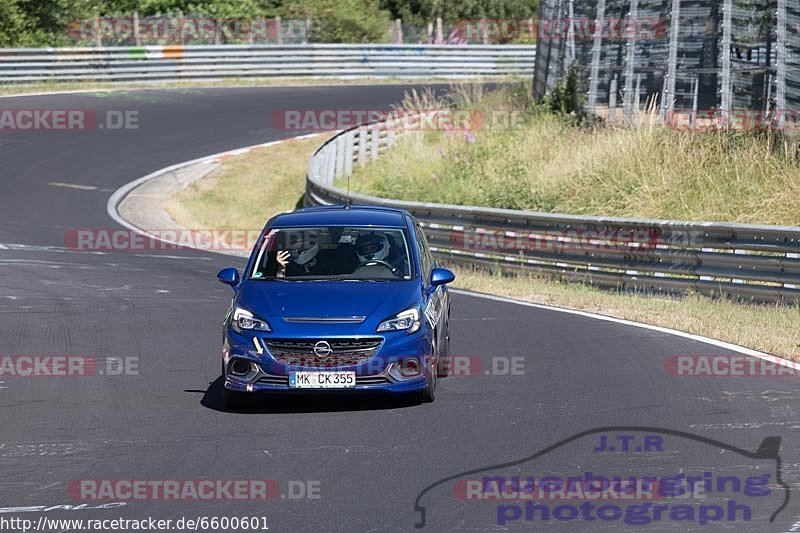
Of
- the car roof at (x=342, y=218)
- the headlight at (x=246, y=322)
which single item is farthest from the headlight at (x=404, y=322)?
the car roof at (x=342, y=218)

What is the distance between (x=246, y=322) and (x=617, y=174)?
556 inches

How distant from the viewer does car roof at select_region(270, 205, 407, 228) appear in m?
11.2

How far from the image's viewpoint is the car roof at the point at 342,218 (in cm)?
1116

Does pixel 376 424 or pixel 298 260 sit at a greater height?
pixel 298 260

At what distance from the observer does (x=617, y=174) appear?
22.9 metres

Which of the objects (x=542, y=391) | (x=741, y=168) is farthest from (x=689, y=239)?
(x=542, y=391)

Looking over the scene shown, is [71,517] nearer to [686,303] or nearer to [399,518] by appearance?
[399,518]

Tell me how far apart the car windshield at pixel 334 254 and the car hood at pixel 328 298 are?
218 millimetres

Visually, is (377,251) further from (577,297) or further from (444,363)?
(577,297)

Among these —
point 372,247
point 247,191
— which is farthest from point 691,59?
point 372,247

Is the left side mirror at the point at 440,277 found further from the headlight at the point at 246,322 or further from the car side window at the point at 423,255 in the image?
the headlight at the point at 246,322

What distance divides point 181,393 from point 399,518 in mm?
4131

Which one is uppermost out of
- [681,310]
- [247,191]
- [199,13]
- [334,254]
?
[199,13]

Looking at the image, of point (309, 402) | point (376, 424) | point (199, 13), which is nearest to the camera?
point (376, 424)
